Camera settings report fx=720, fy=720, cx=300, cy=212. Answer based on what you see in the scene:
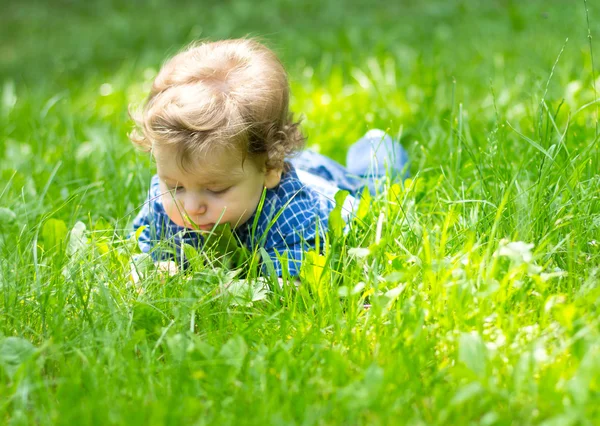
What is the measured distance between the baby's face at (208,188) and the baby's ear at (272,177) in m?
0.08

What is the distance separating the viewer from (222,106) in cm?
214

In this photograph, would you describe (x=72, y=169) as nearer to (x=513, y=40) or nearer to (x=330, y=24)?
(x=513, y=40)

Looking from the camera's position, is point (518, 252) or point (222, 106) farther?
point (222, 106)

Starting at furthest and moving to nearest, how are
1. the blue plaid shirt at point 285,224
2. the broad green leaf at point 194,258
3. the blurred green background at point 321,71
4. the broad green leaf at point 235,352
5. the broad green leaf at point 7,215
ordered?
the blurred green background at point 321,71 → the broad green leaf at point 7,215 → the blue plaid shirt at point 285,224 → the broad green leaf at point 194,258 → the broad green leaf at point 235,352

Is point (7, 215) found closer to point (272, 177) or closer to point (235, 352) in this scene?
point (272, 177)

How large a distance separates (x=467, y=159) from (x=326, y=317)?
1.07 metres

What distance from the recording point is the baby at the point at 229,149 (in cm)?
211

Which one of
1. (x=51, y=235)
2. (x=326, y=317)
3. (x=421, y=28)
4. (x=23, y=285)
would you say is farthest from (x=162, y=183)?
(x=421, y=28)

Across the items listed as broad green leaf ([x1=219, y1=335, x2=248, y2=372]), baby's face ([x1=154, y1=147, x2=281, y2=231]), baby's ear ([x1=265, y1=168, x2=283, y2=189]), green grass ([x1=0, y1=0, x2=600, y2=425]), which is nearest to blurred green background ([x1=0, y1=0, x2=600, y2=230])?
green grass ([x1=0, y1=0, x2=600, y2=425])

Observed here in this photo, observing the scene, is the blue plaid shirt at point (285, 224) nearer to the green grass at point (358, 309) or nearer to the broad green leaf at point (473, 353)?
the green grass at point (358, 309)

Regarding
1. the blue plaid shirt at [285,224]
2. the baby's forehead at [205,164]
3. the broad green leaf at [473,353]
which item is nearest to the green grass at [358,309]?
the broad green leaf at [473,353]

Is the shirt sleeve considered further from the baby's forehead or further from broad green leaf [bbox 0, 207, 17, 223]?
broad green leaf [bbox 0, 207, 17, 223]

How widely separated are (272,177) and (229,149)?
0.83ft

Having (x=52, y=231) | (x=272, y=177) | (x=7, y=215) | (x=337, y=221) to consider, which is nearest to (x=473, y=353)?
(x=337, y=221)
